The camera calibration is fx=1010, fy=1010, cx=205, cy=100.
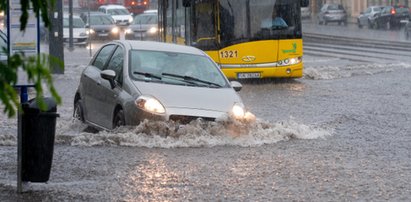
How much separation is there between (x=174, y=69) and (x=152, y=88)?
876mm

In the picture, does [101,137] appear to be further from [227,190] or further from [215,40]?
[215,40]

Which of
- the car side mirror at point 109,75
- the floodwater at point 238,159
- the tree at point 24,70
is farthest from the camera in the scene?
the car side mirror at point 109,75

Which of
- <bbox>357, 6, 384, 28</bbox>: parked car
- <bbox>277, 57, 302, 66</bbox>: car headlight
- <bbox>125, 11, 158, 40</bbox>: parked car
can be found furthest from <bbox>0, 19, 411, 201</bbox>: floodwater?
<bbox>357, 6, 384, 28</bbox>: parked car

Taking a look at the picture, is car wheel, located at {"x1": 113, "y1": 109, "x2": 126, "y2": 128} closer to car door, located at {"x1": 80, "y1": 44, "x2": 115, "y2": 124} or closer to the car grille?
car door, located at {"x1": 80, "y1": 44, "x2": 115, "y2": 124}

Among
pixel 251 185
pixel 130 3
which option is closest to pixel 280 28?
pixel 251 185

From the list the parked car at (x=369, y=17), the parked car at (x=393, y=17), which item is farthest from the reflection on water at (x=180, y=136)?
the parked car at (x=369, y=17)

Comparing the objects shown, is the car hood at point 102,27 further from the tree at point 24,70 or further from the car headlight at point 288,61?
the tree at point 24,70

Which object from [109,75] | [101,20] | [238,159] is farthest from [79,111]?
[101,20]

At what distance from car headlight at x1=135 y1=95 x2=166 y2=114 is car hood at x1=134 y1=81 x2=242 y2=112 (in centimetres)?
7

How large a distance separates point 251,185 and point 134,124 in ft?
11.4

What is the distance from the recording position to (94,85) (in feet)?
47.5

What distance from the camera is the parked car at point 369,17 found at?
65062mm

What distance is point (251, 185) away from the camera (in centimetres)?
984

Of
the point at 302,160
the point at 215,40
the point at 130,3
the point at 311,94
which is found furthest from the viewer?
the point at 130,3
